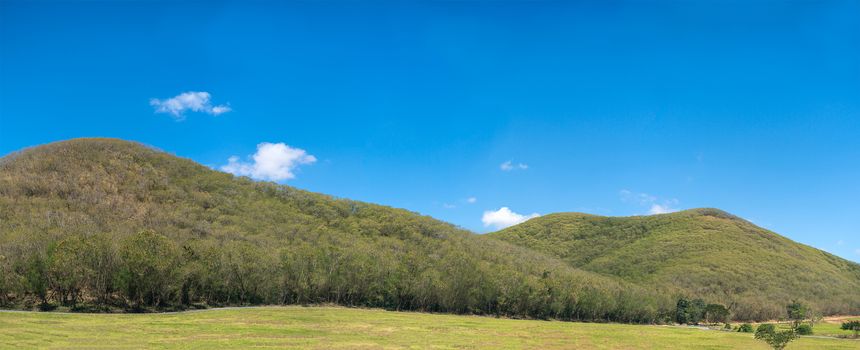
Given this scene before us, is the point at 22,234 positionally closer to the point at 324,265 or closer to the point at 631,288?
the point at 324,265

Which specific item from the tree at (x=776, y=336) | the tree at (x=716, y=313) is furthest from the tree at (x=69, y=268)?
the tree at (x=716, y=313)

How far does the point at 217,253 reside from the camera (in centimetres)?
9675

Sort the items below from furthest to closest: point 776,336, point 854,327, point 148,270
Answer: point 854,327, point 148,270, point 776,336

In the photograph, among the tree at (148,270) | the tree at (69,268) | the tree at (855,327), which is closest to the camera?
the tree at (69,268)

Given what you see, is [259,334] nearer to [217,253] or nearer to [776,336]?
[217,253]

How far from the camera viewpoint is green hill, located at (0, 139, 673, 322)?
257ft

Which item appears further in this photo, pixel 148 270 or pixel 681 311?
pixel 681 311

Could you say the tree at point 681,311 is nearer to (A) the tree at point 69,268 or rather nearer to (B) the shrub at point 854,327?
(B) the shrub at point 854,327

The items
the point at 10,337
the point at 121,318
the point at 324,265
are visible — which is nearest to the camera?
the point at 10,337

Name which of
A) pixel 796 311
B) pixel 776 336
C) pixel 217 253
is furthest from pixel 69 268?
pixel 796 311

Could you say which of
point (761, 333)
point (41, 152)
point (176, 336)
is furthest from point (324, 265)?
point (41, 152)

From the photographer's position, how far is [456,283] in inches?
4643

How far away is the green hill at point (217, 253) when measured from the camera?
78188 mm

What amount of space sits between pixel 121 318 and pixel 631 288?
13807 centimetres
